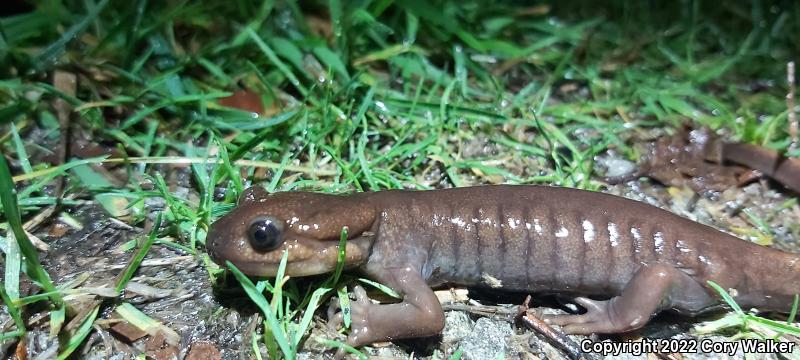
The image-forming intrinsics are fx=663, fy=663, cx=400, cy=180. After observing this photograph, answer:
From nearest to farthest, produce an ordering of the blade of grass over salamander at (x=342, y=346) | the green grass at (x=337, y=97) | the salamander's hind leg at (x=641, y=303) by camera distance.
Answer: the blade of grass over salamander at (x=342, y=346), the salamander's hind leg at (x=641, y=303), the green grass at (x=337, y=97)

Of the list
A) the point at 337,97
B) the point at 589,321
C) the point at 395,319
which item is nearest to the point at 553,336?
the point at 589,321

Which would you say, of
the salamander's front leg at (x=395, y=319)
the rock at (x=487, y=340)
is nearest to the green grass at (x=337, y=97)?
the salamander's front leg at (x=395, y=319)

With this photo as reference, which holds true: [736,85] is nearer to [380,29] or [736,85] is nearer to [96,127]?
[380,29]

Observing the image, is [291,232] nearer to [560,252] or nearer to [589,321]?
[560,252]

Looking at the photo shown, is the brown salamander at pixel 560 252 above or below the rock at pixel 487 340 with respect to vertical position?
above

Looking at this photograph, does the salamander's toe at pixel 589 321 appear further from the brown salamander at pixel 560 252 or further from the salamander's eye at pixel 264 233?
the salamander's eye at pixel 264 233

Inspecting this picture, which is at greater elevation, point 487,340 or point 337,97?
point 337,97

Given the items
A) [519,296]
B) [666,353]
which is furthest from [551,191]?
[666,353]
